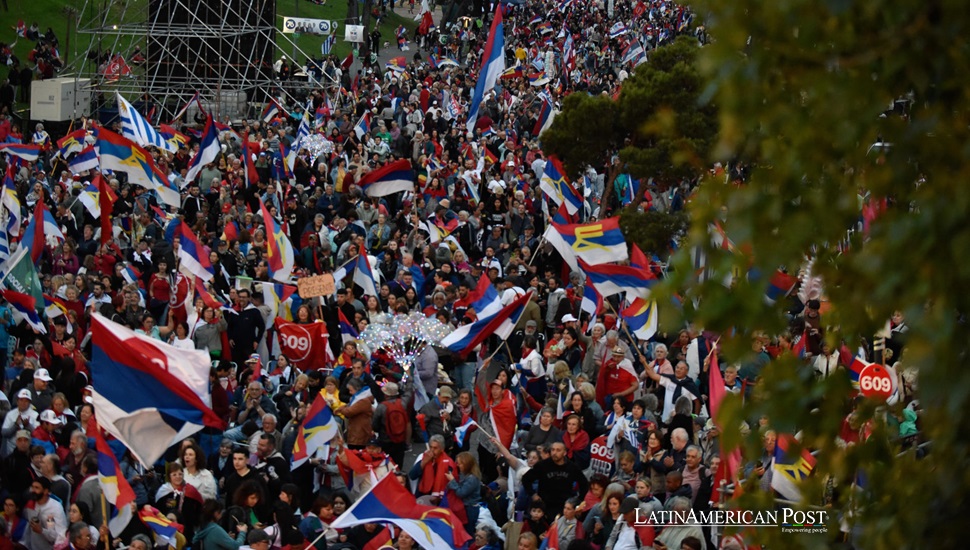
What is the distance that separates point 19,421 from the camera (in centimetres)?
1177

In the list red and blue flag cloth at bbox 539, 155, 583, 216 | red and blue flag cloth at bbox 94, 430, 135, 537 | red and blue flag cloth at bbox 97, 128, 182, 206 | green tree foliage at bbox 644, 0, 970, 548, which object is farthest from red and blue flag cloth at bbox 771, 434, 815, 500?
→ red and blue flag cloth at bbox 97, 128, 182, 206

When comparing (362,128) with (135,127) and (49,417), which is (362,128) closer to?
(135,127)

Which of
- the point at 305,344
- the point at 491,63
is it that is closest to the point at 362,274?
the point at 305,344

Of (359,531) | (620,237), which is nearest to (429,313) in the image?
(620,237)

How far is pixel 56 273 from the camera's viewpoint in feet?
58.1

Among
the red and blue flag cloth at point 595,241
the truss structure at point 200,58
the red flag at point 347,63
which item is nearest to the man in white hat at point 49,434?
the red and blue flag cloth at point 595,241

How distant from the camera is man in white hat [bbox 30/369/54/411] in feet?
40.7

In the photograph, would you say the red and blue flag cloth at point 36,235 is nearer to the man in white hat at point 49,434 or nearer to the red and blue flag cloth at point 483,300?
the man in white hat at point 49,434

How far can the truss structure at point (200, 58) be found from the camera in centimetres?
3725

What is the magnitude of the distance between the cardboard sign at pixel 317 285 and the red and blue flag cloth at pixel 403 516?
579 cm

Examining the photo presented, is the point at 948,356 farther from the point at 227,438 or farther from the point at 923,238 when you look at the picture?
the point at 227,438

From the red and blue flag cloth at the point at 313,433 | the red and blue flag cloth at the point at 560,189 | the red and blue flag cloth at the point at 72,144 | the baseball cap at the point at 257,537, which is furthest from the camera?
the red and blue flag cloth at the point at 72,144

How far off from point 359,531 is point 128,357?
90.4 inches

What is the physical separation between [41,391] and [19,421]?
2.74ft
